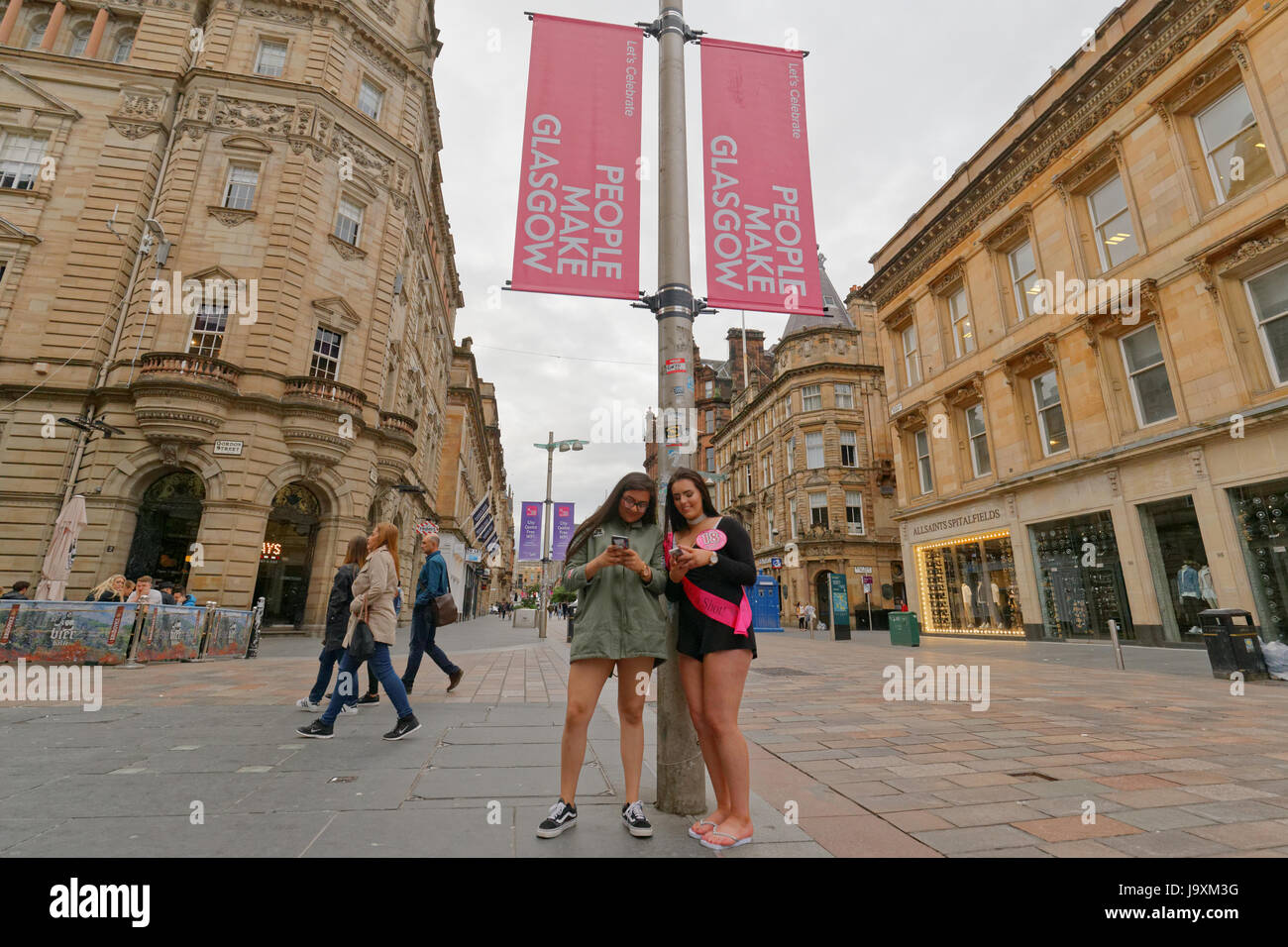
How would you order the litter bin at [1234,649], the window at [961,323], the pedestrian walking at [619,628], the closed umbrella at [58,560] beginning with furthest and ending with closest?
the window at [961,323]
the closed umbrella at [58,560]
the litter bin at [1234,649]
the pedestrian walking at [619,628]

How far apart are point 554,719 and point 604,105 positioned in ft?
19.6

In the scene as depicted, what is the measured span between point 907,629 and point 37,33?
122 feet

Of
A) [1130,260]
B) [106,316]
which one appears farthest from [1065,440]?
[106,316]

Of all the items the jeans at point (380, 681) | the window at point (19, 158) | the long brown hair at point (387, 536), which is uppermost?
the window at point (19, 158)

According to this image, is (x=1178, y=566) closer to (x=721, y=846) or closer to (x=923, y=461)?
(x=923, y=461)

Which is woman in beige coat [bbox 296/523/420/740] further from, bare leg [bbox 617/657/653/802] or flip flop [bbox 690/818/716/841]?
flip flop [bbox 690/818/716/841]

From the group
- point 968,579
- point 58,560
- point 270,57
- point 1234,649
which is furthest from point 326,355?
A: point 1234,649

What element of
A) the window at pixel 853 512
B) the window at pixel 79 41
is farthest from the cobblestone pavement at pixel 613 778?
the window at pixel 853 512

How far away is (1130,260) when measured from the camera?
14727 millimetres

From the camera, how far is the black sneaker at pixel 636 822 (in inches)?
112

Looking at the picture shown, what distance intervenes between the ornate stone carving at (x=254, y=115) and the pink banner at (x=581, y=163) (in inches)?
775

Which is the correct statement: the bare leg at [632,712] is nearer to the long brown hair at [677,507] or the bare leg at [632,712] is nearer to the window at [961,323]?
the long brown hair at [677,507]

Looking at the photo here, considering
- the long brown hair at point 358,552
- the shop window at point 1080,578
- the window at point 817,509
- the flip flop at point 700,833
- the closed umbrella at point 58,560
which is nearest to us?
the flip flop at point 700,833

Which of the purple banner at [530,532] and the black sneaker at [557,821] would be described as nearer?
the black sneaker at [557,821]
